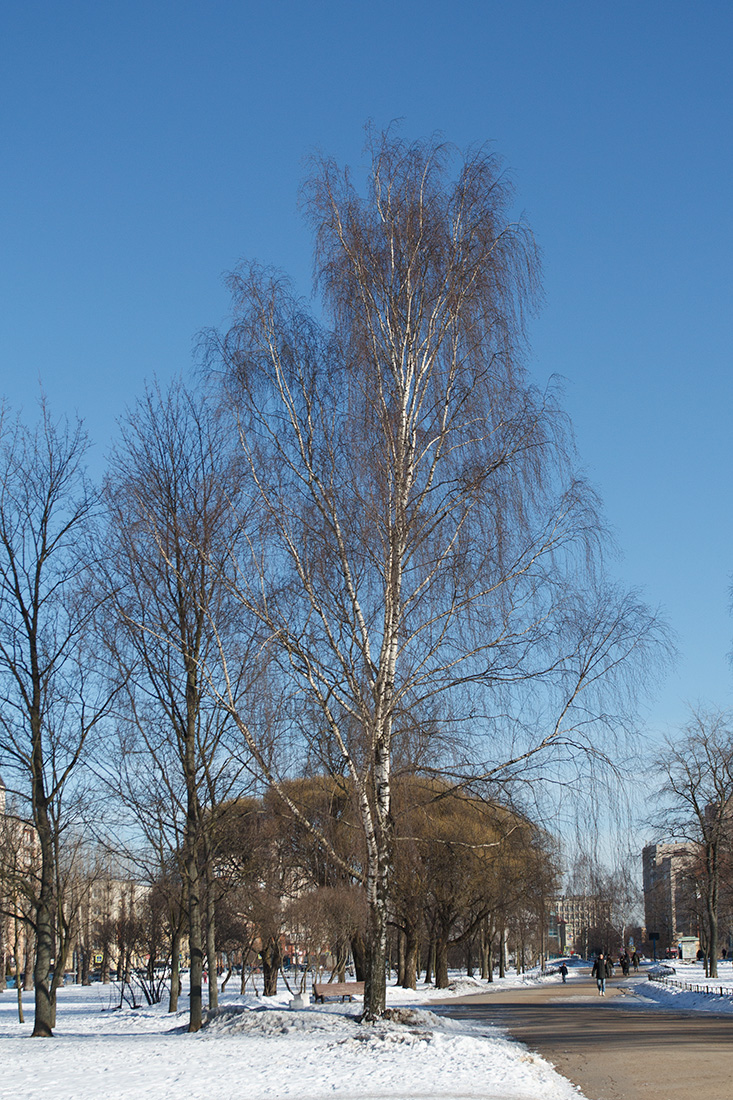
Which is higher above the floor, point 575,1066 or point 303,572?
point 303,572

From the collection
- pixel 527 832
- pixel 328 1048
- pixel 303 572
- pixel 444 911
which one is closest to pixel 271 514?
pixel 303 572

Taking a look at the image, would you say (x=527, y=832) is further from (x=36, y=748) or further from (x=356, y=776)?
Answer: (x=36, y=748)

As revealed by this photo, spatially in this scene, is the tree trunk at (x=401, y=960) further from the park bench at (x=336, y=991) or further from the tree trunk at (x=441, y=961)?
the park bench at (x=336, y=991)

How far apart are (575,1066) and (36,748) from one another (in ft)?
39.6

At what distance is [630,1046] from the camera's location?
53.7 feet

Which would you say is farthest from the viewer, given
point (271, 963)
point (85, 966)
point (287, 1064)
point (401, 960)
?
point (85, 966)

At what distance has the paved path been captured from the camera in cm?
1165

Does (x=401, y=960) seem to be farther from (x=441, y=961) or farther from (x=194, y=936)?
(x=194, y=936)

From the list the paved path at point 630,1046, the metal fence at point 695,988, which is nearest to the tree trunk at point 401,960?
the metal fence at point 695,988

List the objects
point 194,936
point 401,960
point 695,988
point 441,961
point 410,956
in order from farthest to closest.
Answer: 1. point 401,960
2. point 441,961
3. point 410,956
4. point 695,988
5. point 194,936

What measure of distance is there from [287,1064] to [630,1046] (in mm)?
6539

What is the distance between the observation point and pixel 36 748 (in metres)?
20.0

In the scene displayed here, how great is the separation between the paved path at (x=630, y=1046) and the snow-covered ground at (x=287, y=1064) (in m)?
0.66

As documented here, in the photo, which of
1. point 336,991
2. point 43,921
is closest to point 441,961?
point 336,991
